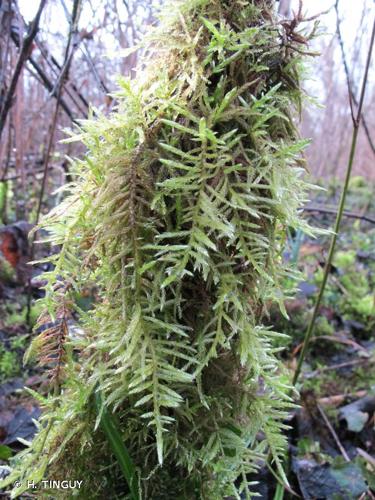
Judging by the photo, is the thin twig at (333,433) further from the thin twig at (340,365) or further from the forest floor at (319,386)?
the thin twig at (340,365)

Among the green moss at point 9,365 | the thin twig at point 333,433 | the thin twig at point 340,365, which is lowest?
the thin twig at point 333,433

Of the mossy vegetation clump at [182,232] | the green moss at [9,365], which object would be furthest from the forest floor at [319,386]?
the mossy vegetation clump at [182,232]

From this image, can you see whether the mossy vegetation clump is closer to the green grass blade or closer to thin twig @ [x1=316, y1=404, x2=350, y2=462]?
the green grass blade

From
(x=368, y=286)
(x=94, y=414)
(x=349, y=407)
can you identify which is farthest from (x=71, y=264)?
(x=368, y=286)

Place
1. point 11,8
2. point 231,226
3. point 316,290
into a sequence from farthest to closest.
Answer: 1. point 316,290
2. point 11,8
3. point 231,226

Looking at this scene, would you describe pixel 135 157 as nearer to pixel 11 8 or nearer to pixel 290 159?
pixel 290 159

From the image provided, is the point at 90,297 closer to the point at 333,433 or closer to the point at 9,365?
the point at 9,365

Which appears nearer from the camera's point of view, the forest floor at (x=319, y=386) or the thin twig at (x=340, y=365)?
the forest floor at (x=319, y=386)

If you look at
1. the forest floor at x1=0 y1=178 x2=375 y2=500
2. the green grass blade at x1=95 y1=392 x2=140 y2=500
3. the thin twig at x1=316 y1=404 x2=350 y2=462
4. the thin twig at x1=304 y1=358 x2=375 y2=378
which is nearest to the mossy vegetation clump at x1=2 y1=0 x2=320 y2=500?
the green grass blade at x1=95 y1=392 x2=140 y2=500
